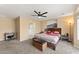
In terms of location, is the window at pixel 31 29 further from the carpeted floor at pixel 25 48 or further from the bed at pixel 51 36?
the carpeted floor at pixel 25 48

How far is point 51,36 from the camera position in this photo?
1793mm

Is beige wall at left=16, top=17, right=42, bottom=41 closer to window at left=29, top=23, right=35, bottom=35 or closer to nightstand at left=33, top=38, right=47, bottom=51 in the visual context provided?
window at left=29, top=23, right=35, bottom=35

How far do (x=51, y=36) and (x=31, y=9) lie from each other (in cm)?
70

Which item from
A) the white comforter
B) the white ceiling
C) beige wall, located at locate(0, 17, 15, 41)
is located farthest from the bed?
beige wall, located at locate(0, 17, 15, 41)

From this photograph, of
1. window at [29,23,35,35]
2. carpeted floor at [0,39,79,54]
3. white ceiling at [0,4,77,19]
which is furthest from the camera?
window at [29,23,35,35]

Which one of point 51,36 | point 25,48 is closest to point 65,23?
point 51,36

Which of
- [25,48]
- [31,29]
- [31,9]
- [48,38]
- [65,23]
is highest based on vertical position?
[31,9]

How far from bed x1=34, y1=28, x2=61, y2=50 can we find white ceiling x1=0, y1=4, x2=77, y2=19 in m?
0.38

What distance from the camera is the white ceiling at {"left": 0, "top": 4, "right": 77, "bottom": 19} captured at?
1.62m

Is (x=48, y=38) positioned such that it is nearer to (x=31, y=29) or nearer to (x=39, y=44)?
(x=39, y=44)

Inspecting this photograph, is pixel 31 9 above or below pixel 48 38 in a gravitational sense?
above

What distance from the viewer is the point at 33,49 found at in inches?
69.4

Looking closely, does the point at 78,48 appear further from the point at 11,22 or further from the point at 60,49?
the point at 11,22

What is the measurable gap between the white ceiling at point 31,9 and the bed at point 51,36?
0.38m
